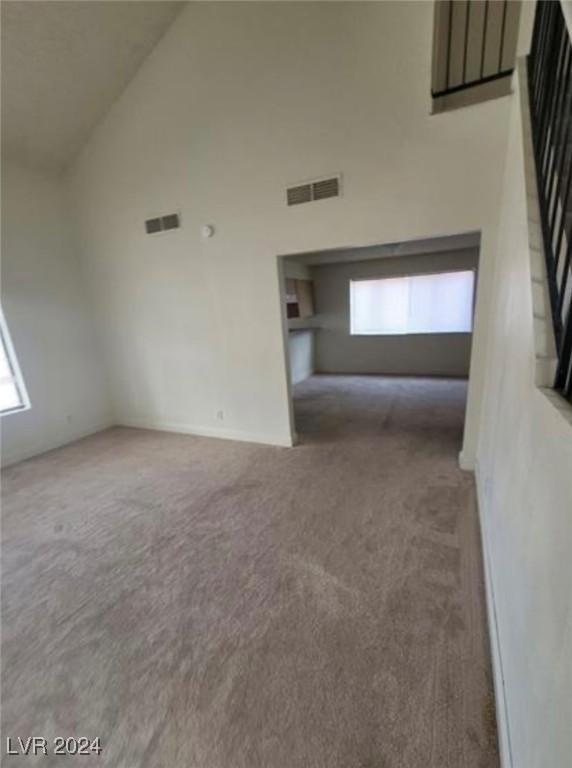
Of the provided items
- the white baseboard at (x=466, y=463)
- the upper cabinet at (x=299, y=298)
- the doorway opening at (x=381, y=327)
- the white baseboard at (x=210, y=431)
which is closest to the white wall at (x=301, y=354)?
the doorway opening at (x=381, y=327)

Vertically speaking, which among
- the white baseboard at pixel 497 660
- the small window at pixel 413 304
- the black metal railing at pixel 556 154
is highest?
the black metal railing at pixel 556 154

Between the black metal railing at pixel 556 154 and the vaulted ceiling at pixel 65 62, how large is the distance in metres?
2.94

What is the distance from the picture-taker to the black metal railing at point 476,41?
2723 millimetres

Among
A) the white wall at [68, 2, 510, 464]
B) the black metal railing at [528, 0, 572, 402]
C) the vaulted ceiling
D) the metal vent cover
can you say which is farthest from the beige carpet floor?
the vaulted ceiling

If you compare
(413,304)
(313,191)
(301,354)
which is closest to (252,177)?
(313,191)

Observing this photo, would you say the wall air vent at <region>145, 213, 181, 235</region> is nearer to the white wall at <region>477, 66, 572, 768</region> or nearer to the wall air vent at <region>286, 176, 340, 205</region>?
the wall air vent at <region>286, 176, 340, 205</region>

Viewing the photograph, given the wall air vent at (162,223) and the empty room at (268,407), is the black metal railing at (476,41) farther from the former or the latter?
the wall air vent at (162,223)

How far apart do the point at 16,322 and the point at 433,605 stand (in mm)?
4648

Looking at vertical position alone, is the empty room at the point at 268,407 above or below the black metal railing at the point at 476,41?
below

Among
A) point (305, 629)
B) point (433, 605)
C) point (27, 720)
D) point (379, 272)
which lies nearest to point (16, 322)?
point (27, 720)

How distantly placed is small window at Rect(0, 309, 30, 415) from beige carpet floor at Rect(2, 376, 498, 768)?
3.62 feet

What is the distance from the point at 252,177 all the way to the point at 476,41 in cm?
222

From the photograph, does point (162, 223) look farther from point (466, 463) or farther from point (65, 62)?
point (466, 463)

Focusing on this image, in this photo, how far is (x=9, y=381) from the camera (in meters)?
3.75
